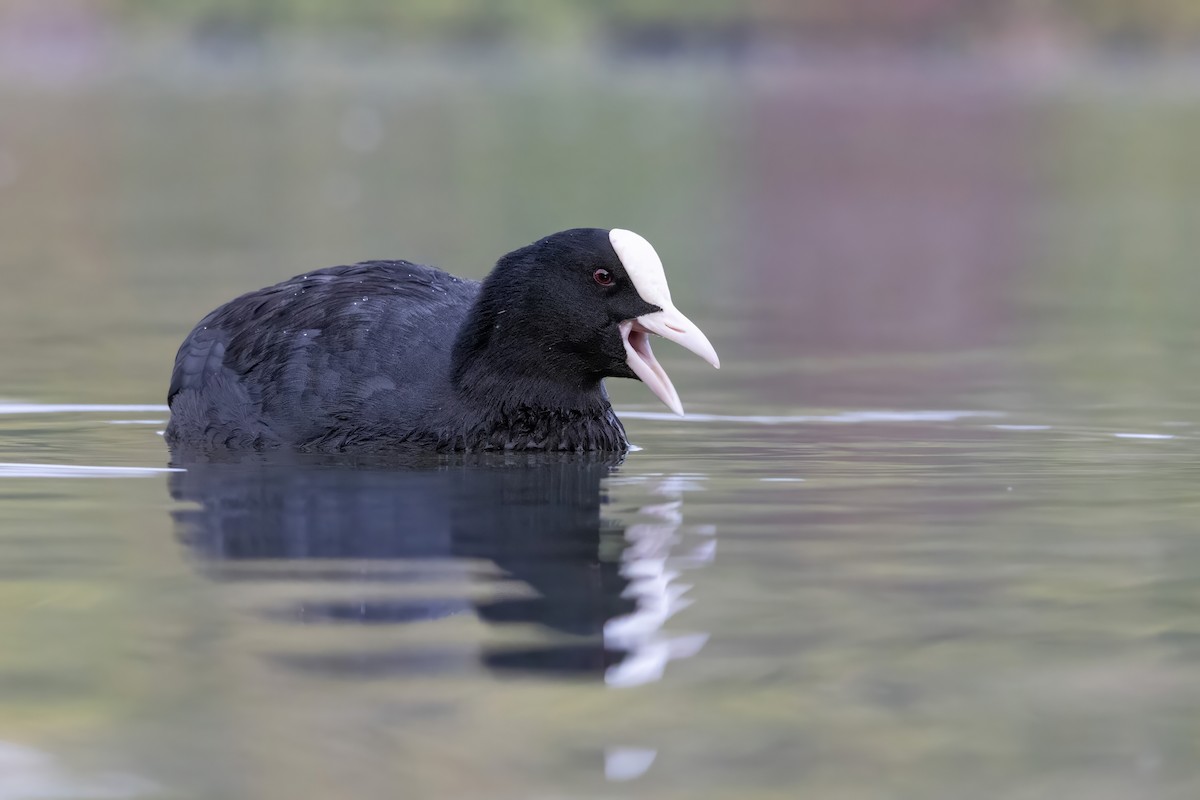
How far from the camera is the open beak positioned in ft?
24.7

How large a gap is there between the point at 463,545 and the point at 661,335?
1628mm

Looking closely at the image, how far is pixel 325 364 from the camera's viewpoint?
788cm

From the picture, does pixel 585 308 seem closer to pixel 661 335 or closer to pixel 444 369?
pixel 661 335

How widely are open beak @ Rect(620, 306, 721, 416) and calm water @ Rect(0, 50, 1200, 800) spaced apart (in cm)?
29

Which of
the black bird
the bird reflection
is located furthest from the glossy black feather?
the bird reflection

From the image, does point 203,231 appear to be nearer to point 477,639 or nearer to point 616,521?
point 616,521

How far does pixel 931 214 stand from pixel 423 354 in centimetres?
1573

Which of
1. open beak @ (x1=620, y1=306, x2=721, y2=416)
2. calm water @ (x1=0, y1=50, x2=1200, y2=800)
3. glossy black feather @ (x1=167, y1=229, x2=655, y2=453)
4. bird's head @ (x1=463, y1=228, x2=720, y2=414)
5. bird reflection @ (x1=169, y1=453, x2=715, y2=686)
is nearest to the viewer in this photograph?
calm water @ (x1=0, y1=50, x2=1200, y2=800)

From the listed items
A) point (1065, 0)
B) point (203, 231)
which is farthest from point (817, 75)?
point (203, 231)

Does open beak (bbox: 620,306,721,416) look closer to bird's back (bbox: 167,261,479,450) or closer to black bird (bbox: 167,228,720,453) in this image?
black bird (bbox: 167,228,720,453)

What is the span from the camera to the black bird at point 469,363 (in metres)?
7.77

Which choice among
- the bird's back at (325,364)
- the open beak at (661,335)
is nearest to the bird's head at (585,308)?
the open beak at (661,335)

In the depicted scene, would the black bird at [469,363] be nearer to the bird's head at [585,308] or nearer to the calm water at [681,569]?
the bird's head at [585,308]

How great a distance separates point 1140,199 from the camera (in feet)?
77.0
